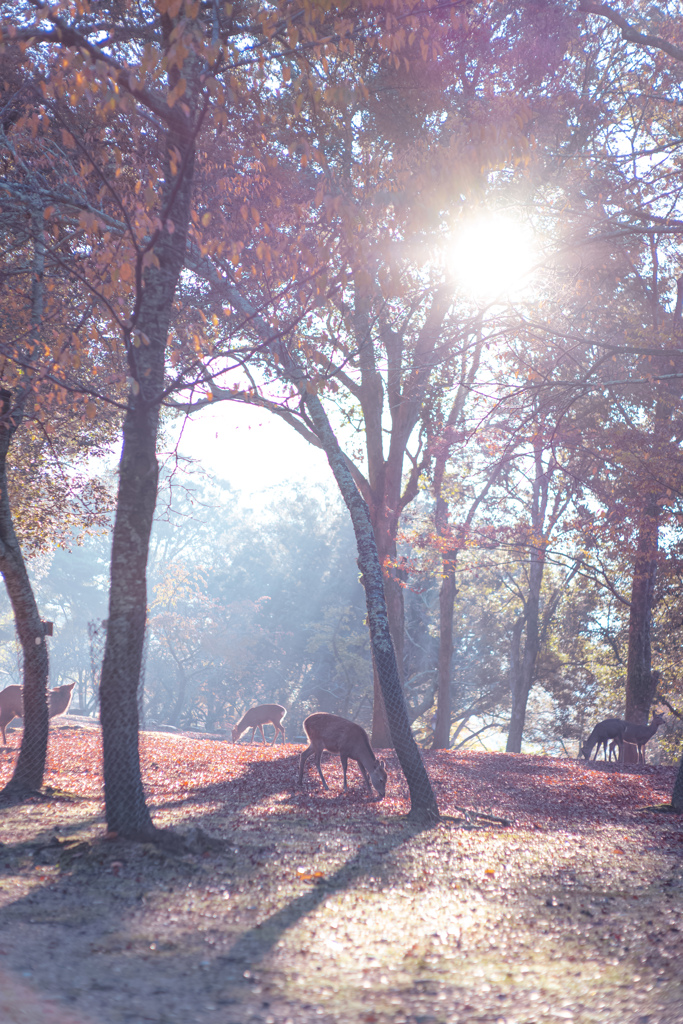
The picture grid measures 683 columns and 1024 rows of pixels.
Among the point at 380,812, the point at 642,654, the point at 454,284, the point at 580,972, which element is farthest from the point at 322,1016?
the point at 642,654

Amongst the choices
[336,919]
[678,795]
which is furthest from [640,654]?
[336,919]

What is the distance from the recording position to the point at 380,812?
384 inches

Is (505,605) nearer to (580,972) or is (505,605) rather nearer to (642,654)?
(642,654)

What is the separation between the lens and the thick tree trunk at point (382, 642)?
9234mm

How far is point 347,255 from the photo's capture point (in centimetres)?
671

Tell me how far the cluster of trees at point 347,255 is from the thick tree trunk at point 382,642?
5 cm

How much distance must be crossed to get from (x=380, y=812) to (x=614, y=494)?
11295 mm

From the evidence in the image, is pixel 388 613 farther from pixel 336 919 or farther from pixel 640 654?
pixel 336 919

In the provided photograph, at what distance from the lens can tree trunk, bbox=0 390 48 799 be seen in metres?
9.48

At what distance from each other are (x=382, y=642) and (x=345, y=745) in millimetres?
3092

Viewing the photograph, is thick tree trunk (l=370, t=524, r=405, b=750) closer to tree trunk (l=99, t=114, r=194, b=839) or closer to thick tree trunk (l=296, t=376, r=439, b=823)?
thick tree trunk (l=296, t=376, r=439, b=823)

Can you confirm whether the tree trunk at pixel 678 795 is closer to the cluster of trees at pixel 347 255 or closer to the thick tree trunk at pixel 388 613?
the cluster of trees at pixel 347 255

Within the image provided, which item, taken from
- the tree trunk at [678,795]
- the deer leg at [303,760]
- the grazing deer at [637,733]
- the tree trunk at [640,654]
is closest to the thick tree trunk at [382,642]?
the deer leg at [303,760]

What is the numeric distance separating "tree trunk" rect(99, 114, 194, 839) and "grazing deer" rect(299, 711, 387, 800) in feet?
17.3
